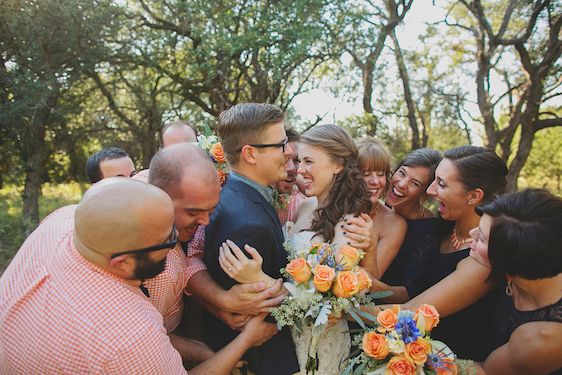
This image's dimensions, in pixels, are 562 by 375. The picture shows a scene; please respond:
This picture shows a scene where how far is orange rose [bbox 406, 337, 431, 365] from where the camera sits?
2.58 m

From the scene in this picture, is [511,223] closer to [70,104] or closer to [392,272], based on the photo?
[392,272]

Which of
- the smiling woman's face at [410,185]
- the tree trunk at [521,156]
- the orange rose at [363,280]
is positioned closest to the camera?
the orange rose at [363,280]

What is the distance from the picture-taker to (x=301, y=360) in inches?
119

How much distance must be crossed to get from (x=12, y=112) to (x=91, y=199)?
11.9 metres

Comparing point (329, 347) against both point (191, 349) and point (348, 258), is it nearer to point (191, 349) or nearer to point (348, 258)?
point (348, 258)

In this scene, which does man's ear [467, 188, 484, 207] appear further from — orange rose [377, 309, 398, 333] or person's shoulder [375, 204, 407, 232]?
orange rose [377, 309, 398, 333]

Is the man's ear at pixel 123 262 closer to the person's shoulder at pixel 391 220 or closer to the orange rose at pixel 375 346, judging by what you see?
the orange rose at pixel 375 346

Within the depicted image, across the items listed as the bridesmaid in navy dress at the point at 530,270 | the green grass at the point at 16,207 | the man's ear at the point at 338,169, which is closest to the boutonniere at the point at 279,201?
the man's ear at the point at 338,169

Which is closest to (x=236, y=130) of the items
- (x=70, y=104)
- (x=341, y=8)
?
(x=341, y=8)

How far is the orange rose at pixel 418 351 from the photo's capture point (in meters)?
2.58

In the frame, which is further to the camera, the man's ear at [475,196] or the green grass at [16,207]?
the green grass at [16,207]

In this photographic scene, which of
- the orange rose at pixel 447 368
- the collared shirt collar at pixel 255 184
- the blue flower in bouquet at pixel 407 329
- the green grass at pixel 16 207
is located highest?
the collared shirt collar at pixel 255 184

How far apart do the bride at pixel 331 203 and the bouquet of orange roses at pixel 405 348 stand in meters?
0.33

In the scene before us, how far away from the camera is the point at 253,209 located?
3.00 m
